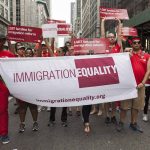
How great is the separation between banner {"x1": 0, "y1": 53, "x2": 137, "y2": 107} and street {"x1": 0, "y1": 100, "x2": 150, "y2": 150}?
61cm

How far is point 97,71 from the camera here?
279 inches

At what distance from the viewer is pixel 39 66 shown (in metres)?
6.94

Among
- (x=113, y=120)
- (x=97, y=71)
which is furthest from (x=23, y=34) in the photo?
(x=113, y=120)

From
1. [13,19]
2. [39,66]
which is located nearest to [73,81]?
[39,66]

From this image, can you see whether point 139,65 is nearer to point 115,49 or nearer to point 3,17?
point 115,49

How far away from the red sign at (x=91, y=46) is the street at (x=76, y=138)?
1538 millimetres

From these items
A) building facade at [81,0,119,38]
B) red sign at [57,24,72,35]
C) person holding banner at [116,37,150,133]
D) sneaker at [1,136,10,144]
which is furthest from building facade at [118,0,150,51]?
sneaker at [1,136,10,144]

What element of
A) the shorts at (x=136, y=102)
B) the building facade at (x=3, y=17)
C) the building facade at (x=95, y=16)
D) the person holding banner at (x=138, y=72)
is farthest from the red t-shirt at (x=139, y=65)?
the building facade at (x=3, y=17)

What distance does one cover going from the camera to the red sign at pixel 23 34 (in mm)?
8875

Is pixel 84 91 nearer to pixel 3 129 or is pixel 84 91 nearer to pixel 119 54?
pixel 119 54

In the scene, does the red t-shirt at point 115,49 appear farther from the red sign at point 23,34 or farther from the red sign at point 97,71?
the red sign at point 23,34

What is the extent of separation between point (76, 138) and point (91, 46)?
2279 millimetres

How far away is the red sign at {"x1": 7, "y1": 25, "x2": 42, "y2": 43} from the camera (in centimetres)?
888

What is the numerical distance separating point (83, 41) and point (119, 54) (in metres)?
1.33
